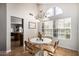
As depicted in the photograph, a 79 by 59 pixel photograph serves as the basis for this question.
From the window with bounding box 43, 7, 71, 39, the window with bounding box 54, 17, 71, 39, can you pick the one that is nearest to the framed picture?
the window with bounding box 43, 7, 71, 39

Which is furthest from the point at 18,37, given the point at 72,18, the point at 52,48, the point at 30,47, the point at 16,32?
the point at 72,18

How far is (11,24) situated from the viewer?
A: 8.12ft

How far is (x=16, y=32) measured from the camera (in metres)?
2.53

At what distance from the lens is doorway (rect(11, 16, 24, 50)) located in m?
2.49

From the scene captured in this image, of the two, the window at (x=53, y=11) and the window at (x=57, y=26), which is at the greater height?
the window at (x=53, y=11)

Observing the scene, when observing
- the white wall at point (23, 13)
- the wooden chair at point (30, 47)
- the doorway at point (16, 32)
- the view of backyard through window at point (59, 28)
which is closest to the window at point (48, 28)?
the view of backyard through window at point (59, 28)

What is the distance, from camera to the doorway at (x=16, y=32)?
2.49 metres

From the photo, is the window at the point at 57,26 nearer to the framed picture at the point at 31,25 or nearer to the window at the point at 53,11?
the window at the point at 53,11

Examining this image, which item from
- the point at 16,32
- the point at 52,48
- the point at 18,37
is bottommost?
the point at 52,48

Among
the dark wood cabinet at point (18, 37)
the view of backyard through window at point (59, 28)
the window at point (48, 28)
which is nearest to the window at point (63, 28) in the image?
the view of backyard through window at point (59, 28)

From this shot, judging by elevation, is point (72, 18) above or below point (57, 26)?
above

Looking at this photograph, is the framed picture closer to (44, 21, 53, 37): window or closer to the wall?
(44, 21, 53, 37): window

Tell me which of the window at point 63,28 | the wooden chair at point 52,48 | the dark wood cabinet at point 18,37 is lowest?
the wooden chair at point 52,48

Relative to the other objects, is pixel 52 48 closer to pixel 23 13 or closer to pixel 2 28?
pixel 23 13
